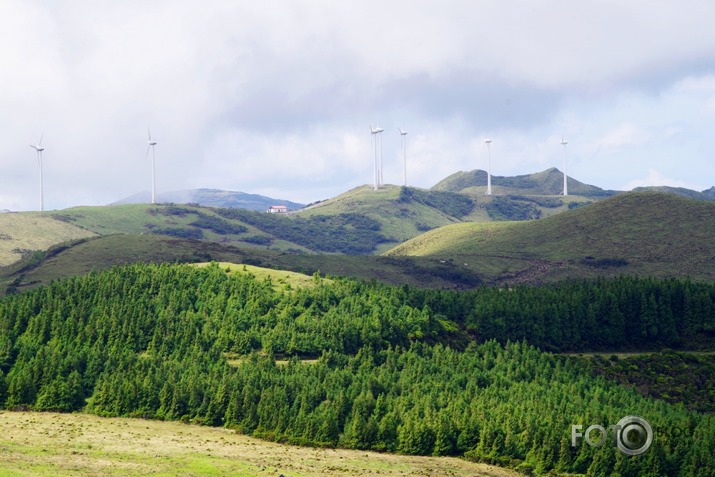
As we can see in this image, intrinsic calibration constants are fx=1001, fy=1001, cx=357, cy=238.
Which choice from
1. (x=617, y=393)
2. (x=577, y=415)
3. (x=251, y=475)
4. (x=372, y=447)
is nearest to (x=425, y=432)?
(x=372, y=447)

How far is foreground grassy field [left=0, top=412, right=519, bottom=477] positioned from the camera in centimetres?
13238

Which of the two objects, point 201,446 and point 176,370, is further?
point 176,370

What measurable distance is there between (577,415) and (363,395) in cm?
3710

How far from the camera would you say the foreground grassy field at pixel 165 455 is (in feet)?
434

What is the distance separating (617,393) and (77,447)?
104311mm

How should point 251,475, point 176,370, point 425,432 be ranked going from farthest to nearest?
point 176,370 < point 425,432 < point 251,475

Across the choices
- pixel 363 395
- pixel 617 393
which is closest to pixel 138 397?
pixel 363 395

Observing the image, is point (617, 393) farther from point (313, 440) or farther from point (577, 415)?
point (313, 440)

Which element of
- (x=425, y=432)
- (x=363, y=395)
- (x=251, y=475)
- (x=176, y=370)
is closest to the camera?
(x=251, y=475)

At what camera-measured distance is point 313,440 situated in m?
163

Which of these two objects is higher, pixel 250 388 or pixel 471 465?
pixel 250 388

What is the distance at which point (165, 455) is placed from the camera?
144 meters

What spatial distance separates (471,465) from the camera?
509ft

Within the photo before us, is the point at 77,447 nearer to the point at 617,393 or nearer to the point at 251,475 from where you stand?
the point at 251,475
